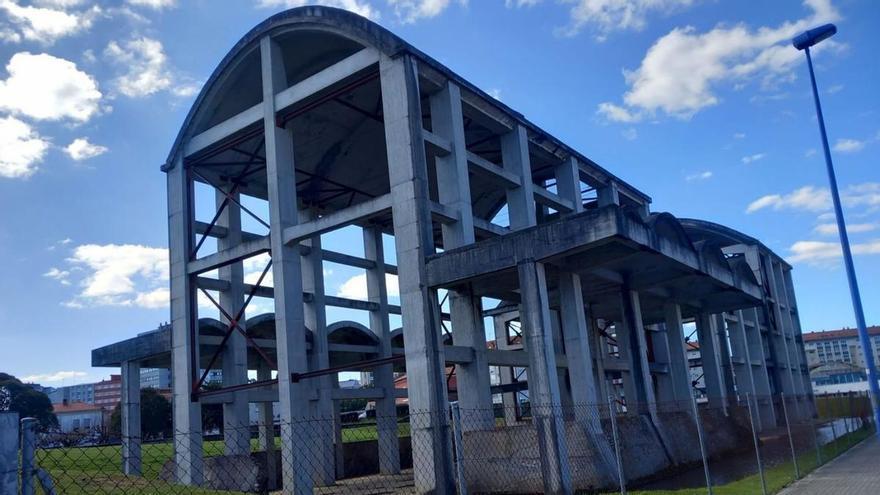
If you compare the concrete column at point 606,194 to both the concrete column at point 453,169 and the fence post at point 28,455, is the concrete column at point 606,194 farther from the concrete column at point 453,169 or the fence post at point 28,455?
the fence post at point 28,455

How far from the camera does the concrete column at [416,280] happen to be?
1939 centimetres

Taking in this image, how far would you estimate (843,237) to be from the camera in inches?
690

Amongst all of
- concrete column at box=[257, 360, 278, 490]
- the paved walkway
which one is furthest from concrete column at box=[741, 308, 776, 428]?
concrete column at box=[257, 360, 278, 490]

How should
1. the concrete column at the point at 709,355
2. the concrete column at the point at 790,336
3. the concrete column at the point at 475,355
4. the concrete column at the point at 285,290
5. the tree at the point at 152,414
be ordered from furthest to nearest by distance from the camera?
the tree at the point at 152,414
the concrete column at the point at 790,336
the concrete column at the point at 709,355
the concrete column at the point at 475,355
the concrete column at the point at 285,290

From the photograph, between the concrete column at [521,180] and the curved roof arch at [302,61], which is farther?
the concrete column at [521,180]

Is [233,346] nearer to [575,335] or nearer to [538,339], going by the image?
[575,335]

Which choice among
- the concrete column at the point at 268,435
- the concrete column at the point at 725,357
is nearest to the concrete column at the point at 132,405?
the concrete column at the point at 268,435

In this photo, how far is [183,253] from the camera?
2853 cm

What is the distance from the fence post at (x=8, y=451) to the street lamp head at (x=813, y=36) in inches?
719

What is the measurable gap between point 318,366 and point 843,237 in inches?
802

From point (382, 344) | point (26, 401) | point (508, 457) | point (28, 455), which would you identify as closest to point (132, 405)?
point (382, 344)

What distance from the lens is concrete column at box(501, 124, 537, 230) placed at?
26031 mm

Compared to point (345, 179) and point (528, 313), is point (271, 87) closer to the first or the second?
point (345, 179)

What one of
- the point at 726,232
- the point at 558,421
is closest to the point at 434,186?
the point at 558,421
